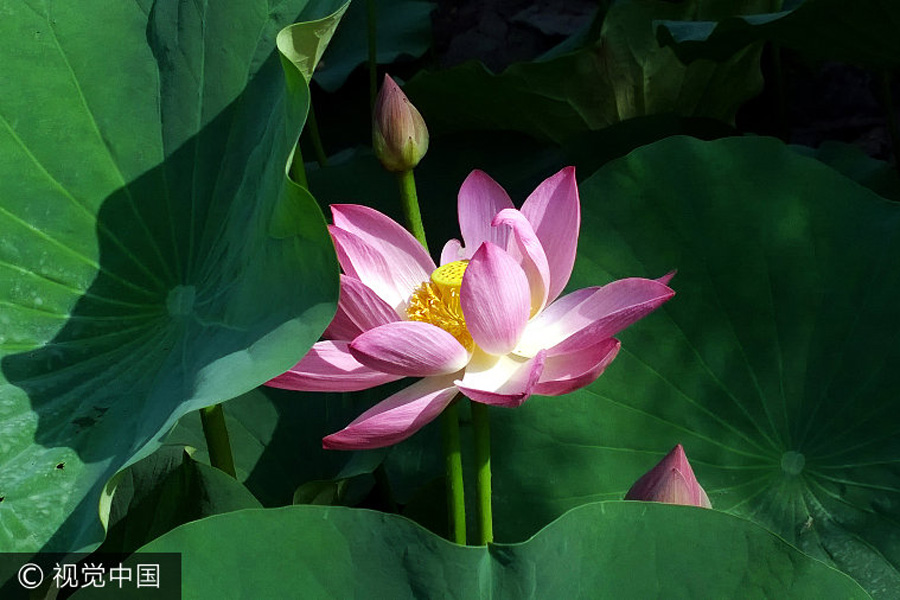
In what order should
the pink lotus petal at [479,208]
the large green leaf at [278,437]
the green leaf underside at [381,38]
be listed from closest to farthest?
the pink lotus petal at [479,208]
the large green leaf at [278,437]
the green leaf underside at [381,38]

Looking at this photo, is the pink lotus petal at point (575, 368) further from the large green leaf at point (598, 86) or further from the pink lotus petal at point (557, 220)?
the large green leaf at point (598, 86)

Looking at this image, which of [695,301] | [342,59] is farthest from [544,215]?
[342,59]

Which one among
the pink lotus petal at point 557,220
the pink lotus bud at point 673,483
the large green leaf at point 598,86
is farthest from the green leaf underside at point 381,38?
the pink lotus bud at point 673,483

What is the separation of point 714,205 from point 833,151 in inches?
17.7

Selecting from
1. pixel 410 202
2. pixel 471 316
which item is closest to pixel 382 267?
pixel 410 202

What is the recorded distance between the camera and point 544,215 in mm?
937

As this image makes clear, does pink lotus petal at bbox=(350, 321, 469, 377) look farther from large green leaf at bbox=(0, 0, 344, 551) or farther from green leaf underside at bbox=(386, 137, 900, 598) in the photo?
green leaf underside at bbox=(386, 137, 900, 598)

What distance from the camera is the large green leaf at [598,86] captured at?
156 centimetres

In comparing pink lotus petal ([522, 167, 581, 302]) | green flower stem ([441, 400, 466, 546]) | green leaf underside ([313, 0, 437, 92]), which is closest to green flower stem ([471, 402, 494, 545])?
green flower stem ([441, 400, 466, 546])

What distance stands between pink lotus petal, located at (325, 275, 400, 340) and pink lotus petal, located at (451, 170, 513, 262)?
168 mm

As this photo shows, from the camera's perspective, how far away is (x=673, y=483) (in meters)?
0.81

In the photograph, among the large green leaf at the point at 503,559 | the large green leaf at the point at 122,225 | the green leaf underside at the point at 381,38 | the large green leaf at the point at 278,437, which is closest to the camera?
the large green leaf at the point at 503,559

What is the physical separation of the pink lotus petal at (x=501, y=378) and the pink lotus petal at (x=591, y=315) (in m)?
0.02

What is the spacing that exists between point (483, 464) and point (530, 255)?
0.18 metres
